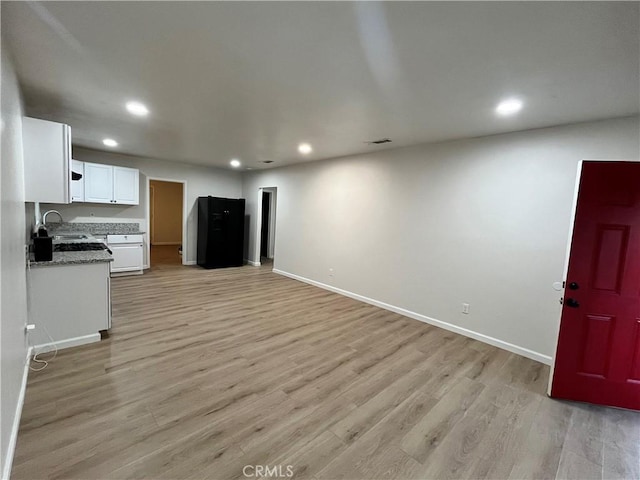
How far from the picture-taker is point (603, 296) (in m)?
2.28

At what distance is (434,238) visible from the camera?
12.7ft

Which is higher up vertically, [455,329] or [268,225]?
[268,225]

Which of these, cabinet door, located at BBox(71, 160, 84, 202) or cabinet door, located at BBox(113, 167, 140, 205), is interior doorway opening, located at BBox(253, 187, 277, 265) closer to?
cabinet door, located at BBox(113, 167, 140, 205)

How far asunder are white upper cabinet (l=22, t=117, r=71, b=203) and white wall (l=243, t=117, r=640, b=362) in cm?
375

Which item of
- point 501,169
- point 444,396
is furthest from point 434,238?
point 444,396

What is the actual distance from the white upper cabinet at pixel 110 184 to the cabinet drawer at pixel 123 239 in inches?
26.9

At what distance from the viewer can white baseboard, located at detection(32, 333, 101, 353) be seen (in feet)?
8.86

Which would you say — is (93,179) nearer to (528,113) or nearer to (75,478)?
(75,478)

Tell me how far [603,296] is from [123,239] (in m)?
7.04

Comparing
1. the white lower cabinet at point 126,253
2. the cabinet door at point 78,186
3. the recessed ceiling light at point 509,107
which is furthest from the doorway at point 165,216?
the recessed ceiling light at point 509,107

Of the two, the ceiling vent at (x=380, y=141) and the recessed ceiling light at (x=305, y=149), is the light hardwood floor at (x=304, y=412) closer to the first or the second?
the ceiling vent at (x=380, y=141)

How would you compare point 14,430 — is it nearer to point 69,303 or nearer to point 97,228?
point 69,303

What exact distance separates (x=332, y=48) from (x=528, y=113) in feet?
6.69

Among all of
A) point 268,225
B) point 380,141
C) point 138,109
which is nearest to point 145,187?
point 268,225
